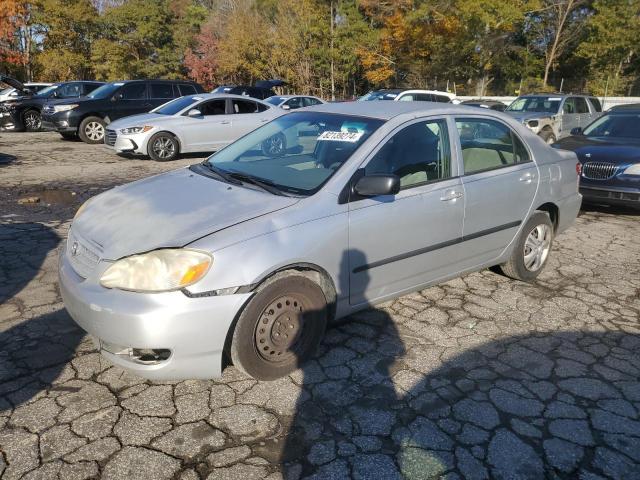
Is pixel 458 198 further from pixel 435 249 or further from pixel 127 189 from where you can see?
pixel 127 189

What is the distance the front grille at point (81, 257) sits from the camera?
114 inches

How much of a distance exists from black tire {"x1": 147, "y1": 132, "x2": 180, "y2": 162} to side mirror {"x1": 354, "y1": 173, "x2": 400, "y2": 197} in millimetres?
8682

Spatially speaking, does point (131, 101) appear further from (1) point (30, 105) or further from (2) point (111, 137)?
(1) point (30, 105)

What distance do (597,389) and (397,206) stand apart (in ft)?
5.39

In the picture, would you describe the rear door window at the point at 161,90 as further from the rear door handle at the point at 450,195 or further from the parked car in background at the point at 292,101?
the rear door handle at the point at 450,195

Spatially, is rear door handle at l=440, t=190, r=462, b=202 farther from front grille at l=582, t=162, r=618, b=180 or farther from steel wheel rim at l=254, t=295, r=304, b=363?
front grille at l=582, t=162, r=618, b=180

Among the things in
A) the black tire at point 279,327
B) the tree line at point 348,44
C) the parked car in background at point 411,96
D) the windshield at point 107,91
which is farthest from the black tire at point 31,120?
the tree line at point 348,44

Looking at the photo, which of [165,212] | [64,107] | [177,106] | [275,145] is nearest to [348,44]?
[64,107]

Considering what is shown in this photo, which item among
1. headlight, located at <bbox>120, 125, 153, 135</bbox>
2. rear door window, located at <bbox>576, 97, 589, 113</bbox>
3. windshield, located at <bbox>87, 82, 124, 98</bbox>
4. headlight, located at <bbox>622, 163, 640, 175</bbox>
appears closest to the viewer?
headlight, located at <bbox>622, 163, 640, 175</bbox>

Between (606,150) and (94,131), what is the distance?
12.6 metres

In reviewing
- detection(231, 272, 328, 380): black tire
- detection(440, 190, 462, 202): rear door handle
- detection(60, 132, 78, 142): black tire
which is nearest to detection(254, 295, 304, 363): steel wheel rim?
detection(231, 272, 328, 380): black tire

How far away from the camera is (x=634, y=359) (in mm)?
3406

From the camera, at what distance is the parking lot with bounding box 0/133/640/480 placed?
243cm

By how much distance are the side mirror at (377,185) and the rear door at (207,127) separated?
28.9 feet
